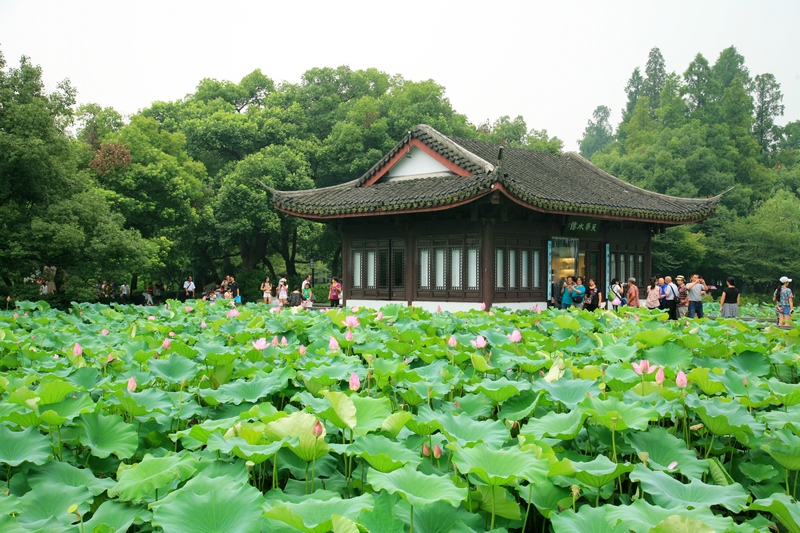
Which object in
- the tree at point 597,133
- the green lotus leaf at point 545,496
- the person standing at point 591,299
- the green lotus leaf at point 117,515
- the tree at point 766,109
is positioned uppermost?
the tree at point 597,133

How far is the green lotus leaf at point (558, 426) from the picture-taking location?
2014mm

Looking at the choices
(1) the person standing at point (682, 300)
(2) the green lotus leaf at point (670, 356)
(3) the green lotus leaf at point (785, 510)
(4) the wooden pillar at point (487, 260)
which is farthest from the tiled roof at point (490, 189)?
(3) the green lotus leaf at point (785, 510)

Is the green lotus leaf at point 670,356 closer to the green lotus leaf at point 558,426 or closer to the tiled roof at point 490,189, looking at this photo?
the green lotus leaf at point 558,426

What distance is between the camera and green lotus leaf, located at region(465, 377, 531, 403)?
96.8 inches

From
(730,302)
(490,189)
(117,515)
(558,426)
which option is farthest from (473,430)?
(730,302)

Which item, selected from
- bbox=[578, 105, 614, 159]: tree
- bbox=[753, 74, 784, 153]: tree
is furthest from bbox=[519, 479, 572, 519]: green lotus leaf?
bbox=[578, 105, 614, 159]: tree

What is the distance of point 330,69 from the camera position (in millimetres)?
35312

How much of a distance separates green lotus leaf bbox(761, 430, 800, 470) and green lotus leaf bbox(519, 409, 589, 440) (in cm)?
51

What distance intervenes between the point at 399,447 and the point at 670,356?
2.04 m

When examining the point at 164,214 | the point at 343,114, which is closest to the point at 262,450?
the point at 164,214

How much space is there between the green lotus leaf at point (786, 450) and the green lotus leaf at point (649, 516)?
0.52 m

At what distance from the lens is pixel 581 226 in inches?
716

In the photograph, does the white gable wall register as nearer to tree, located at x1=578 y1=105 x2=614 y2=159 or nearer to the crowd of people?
the crowd of people

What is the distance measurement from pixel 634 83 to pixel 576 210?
6599 cm
